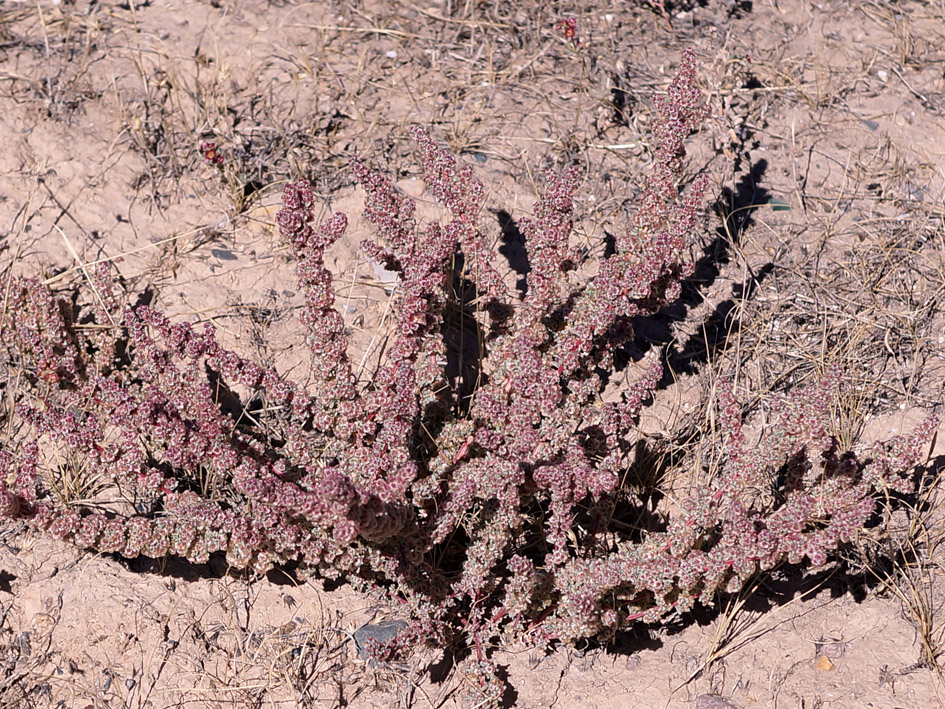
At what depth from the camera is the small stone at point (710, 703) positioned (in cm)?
338

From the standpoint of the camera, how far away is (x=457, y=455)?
11.2ft

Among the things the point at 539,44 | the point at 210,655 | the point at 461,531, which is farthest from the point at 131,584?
the point at 539,44

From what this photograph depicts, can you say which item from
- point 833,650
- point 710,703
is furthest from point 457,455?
point 833,650

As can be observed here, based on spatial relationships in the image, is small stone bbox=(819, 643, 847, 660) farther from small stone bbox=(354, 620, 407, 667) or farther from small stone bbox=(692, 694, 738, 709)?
small stone bbox=(354, 620, 407, 667)

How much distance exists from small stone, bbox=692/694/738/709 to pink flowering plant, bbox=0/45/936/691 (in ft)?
1.28

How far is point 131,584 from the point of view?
11.6 feet

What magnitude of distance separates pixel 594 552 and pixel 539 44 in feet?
10.9

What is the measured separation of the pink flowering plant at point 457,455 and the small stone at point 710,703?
0.39 metres

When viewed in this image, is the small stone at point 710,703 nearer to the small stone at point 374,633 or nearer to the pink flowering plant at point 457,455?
Answer: the pink flowering plant at point 457,455

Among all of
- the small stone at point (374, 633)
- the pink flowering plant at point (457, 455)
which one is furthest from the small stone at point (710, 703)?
the small stone at point (374, 633)

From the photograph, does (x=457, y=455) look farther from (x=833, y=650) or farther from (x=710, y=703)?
(x=833, y=650)

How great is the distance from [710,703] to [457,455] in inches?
53.5

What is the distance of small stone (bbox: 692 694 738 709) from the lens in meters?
3.38

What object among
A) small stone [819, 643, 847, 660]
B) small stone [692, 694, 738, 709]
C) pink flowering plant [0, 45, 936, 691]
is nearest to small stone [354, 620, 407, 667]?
pink flowering plant [0, 45, 936, 691]
